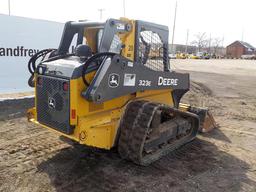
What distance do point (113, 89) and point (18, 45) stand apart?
6.59 meters

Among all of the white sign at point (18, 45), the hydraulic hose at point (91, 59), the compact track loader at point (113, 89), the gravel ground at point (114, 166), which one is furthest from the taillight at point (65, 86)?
the white sign at point (18, 45)

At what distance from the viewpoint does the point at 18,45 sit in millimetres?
9945

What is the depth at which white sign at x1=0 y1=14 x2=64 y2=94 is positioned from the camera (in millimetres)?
9641

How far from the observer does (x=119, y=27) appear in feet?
15.1

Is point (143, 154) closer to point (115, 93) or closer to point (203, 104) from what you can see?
point (115, 93)

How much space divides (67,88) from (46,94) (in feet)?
1.94

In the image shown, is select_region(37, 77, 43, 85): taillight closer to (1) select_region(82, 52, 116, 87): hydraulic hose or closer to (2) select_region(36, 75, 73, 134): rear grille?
(2) select_region(36, 75, 73, 134): rear grille

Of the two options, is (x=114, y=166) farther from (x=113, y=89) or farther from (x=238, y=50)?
(x=238, y=50)

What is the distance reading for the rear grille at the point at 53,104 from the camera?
4.37 m

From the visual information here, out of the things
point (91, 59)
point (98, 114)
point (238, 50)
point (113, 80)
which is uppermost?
point (91, 59)

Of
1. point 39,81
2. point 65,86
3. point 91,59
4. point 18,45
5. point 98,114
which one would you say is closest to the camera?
point 91,59

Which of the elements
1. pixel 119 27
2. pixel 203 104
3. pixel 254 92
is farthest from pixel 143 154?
pixel 254 92

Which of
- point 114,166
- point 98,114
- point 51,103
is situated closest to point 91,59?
point 98,114

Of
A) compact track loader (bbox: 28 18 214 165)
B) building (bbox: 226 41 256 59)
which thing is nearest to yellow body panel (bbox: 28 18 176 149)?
compact track loader (bbox: 28 18 214 165)
